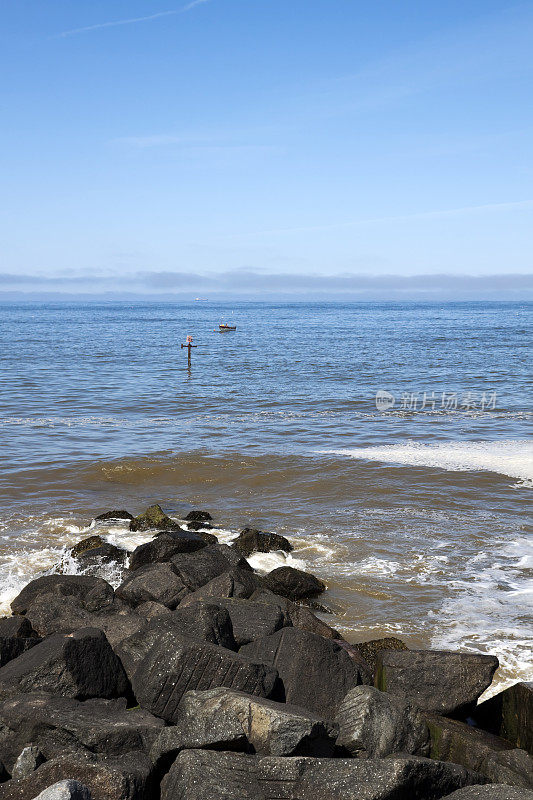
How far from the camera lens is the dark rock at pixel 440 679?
6957mm

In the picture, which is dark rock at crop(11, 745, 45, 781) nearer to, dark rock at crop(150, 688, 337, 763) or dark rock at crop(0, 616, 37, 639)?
dark rock at crop(150, 688, 337, 763)

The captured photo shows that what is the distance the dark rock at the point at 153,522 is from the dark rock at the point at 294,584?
3266 millimetres

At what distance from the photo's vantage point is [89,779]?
5164mm

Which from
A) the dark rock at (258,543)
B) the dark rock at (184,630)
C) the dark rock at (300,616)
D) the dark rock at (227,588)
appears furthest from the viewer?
the dark rock at (258,543)

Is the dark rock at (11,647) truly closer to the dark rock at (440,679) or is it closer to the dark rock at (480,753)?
the dark rock at (440,679)

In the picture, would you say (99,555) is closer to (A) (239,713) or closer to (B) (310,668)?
(B) (310,668)

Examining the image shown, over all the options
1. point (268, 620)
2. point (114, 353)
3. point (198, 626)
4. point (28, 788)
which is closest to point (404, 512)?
point (268, 620)

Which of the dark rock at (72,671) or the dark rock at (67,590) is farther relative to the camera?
the dark rock at (67,590)

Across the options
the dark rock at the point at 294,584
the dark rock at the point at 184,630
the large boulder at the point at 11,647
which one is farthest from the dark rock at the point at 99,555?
the dark rock at the point at 184,630

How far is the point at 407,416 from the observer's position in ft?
85.3

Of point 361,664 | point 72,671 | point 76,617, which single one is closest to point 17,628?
point 76,617

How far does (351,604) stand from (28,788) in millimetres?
6116

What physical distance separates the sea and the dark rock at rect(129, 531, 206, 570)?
0.42 meters

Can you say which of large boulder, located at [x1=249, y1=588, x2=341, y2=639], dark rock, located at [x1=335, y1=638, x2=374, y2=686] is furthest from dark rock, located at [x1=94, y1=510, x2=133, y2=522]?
dark rock, located at [x1=335, y1=638, x2=374, y2=686]
